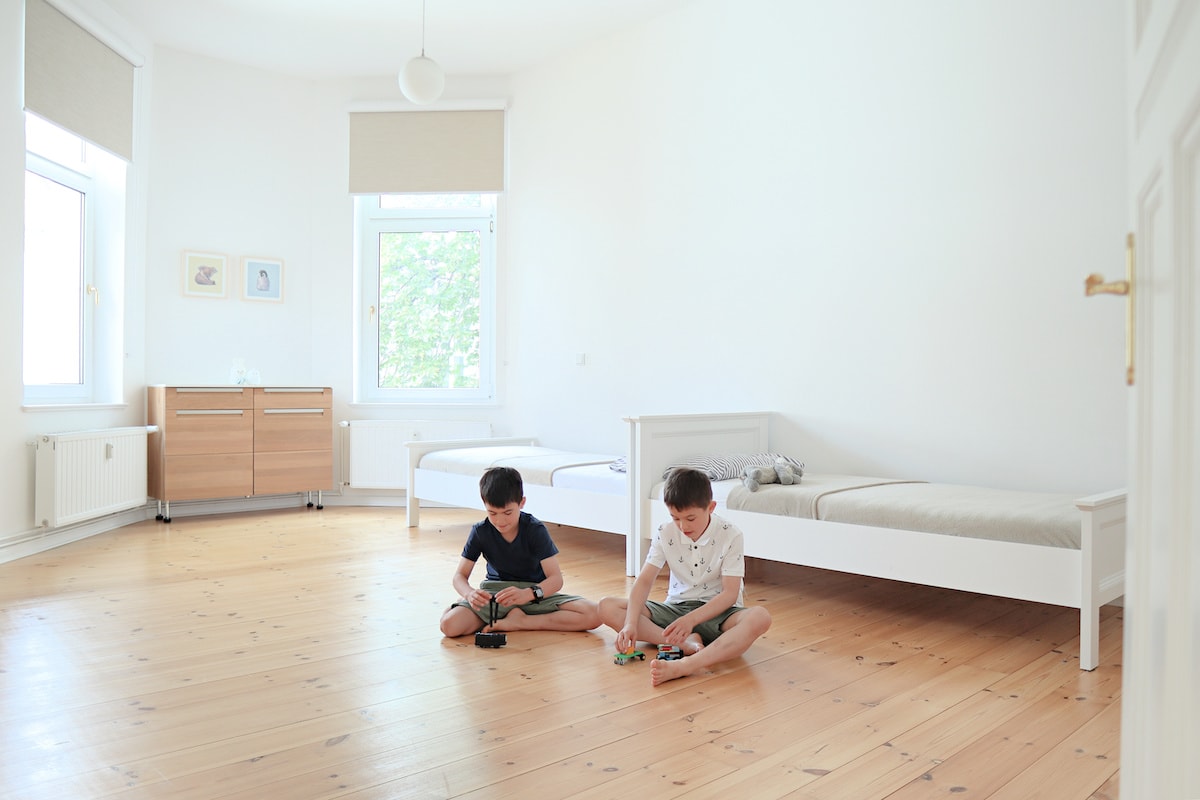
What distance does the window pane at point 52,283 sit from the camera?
13.9 ft

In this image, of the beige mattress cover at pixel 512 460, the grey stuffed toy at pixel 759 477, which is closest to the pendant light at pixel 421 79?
the beige mattress cover at pixel 512 460

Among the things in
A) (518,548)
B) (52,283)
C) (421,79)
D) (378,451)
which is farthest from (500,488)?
(52,283)

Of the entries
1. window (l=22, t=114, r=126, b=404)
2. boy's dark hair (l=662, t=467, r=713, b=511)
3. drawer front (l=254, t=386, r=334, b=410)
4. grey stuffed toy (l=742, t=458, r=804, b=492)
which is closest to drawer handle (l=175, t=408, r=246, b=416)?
drawer front (l=254, t=386, r=334, b=410)

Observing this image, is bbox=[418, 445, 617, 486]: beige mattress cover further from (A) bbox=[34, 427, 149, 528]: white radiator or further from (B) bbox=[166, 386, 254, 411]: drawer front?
(A) bbox=[34, 427, 149, 528]: white radiator

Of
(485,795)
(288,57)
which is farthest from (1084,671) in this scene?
(288,57)

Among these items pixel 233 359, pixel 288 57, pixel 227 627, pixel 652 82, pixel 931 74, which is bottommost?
pixel 227 627

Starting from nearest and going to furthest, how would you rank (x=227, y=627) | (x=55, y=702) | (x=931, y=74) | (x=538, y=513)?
(x=55, y=702) < (x=227, y=627) < (x=931, y=74) < (x=538, y=513)

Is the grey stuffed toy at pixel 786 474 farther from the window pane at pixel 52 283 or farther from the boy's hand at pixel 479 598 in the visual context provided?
the window pane at pixel 52 283

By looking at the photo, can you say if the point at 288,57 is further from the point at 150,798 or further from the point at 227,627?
the point at 150,798

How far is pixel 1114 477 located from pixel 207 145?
4996 millimetres

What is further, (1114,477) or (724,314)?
(724,314)

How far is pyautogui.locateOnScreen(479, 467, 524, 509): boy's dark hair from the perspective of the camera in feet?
8.01

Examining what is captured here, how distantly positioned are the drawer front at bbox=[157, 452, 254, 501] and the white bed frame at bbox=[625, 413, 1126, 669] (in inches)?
103

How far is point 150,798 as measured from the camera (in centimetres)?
150
